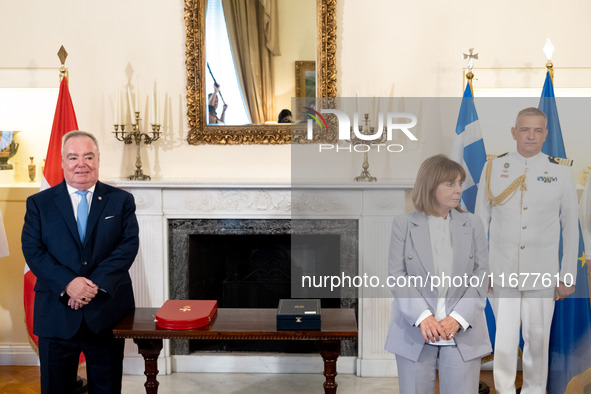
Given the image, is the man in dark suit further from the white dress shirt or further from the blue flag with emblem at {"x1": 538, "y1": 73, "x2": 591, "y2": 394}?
the blue flag with emblem at {"x1": 538, "y1": 73, "x2": 591, "y2": 394}

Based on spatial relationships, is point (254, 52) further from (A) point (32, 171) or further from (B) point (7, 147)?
(B) point (7, 147)

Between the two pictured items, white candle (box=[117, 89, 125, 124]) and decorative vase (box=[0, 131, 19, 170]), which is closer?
white candle (box=[117, 89, 125, 124])

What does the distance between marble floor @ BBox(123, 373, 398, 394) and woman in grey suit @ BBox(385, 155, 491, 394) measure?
143 cm

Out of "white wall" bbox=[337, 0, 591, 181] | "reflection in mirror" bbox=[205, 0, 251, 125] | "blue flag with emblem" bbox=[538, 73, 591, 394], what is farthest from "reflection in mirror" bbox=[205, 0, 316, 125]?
"blue flag with emblem" bbox=[538, 73, 591, 394]

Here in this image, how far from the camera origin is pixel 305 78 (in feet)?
13.7

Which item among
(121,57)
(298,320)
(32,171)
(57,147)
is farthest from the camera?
(32,171)

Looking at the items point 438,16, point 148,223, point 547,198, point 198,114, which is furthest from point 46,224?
point 438,16

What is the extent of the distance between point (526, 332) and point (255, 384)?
1793mm

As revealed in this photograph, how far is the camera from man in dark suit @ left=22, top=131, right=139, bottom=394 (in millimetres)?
2699

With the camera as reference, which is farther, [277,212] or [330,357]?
[277,212]

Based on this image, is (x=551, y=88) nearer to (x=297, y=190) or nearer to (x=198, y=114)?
(x=297, y=190)

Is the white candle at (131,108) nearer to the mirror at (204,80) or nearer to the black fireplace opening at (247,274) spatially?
the mirror at (204,80)

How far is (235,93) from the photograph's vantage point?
13.8 feet

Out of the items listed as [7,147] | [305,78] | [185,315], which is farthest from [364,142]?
[7,147]
